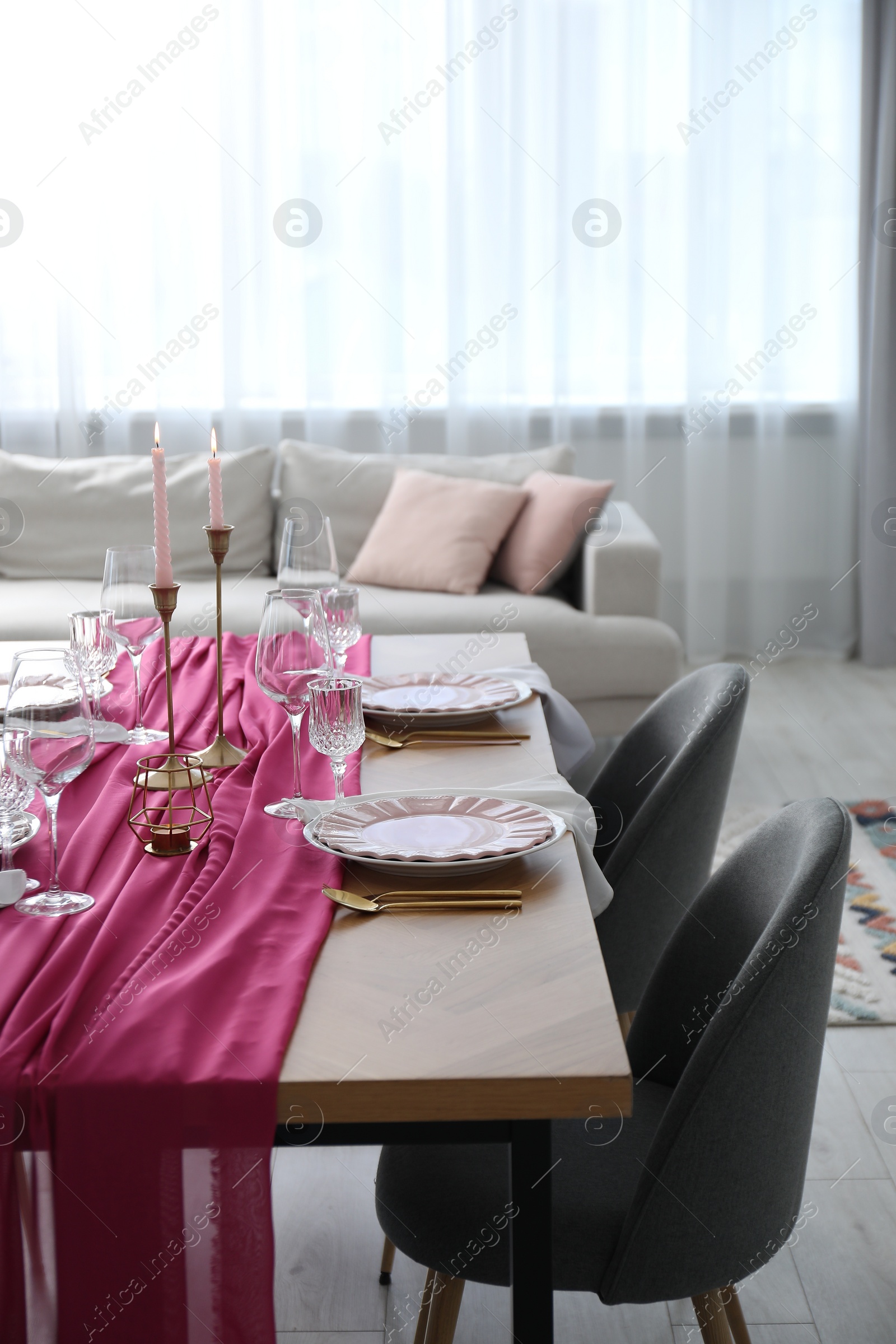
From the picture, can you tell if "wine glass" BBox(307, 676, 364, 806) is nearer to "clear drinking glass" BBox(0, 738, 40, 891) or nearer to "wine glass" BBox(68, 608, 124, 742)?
"clear drinking glass" BBox(0, 738, 40, 891)

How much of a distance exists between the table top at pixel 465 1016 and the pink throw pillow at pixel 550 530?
2448mm

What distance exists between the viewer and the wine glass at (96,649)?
4.85 feet

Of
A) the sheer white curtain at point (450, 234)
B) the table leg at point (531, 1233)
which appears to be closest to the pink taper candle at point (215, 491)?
the table leg at point (531, 1233)

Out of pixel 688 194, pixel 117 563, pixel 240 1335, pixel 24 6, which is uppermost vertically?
pixel 24 6

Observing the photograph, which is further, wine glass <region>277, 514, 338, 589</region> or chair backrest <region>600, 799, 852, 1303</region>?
wine glass <region>277, 514, 338, 589</region>

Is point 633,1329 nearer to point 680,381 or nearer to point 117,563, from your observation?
point 117,563

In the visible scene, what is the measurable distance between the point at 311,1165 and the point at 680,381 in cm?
339

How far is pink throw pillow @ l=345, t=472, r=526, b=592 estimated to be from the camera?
3.57 m

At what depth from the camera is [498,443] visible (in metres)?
4.51

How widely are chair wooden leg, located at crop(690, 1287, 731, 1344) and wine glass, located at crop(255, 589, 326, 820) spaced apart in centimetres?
60

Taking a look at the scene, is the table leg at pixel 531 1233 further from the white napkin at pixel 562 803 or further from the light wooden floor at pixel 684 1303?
the light wooden floor at pixel 684 1303

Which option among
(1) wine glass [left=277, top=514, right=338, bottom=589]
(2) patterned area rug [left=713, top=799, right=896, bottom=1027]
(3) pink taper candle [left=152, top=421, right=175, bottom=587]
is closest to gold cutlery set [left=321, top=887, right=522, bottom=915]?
(3) pink taper candle [left=152, top=421, right=175, bottom=587]

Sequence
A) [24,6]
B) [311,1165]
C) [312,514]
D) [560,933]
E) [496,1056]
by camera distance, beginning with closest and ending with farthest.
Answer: [496,1056]
[560,933]
[311,1165]
[312,514]
[24,6]

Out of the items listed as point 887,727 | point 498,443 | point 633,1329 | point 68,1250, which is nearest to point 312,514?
point 498,443
